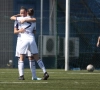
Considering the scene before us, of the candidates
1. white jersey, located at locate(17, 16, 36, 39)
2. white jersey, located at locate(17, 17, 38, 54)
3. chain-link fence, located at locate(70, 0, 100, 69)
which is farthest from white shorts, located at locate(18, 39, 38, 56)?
chain-link fence, located at locate(70, 0, 100, 69)

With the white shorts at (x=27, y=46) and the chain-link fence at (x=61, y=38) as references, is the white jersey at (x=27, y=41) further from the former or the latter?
the chain-link fence at (x=61, y=38)

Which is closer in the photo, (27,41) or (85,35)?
(27,41)

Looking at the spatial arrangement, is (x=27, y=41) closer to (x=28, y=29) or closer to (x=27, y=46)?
(x=27, y=46)

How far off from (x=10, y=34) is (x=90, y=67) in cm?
578

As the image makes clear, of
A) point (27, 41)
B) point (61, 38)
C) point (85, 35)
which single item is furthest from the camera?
point (85, 35)

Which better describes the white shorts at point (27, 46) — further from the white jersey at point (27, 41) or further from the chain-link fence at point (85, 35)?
the chain-link fence at point (85, 35)

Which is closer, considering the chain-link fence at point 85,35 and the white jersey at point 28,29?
the white jersey at point 28,29

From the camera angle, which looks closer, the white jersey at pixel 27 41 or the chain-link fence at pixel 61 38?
the white jersey at pixel 27 41

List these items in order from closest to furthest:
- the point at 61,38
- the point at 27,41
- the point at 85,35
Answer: the point at 27,41 < the point at 61,38 < the point at 85,35

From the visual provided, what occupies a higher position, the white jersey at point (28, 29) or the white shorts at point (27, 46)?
the white jersey at point (28, 29)

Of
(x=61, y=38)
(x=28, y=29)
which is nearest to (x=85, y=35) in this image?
(x=61, y=38)

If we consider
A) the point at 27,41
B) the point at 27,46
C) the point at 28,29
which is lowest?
the point at 27,46

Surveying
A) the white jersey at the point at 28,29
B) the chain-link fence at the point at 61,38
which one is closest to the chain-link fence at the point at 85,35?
the chain-link fence at the point at 61,38

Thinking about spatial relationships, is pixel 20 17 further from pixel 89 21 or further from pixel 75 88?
pixel 89 21
